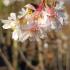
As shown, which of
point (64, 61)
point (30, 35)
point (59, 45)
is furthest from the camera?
point (64, 61)

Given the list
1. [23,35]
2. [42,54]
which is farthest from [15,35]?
[42,54]

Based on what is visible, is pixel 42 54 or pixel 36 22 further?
pixel 42 54

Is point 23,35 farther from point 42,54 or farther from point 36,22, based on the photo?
point 42,54

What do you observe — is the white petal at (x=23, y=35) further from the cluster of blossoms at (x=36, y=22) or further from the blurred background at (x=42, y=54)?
the blurred background at (x=42, y=54)

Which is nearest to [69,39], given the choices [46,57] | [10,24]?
[46,57]

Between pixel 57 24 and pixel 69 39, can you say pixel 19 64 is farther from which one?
pixel 57 24

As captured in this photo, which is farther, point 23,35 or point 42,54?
point 42,54

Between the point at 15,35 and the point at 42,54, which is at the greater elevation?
the point at 15,35

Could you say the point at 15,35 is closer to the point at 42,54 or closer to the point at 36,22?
the point at 36,22

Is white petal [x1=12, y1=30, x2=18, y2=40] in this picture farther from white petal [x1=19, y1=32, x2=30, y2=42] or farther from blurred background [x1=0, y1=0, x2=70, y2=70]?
blurred background [x1=0, y1=0, x2=70, y2=70]
